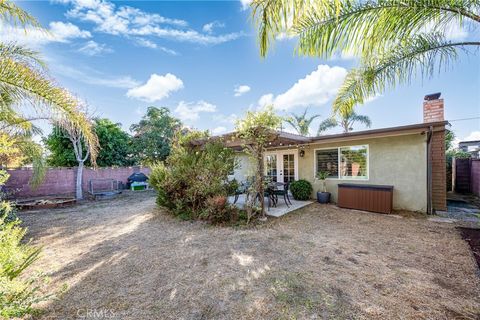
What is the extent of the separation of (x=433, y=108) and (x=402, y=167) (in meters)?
2.27

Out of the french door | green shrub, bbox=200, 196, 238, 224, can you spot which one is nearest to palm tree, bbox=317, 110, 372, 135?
the french door

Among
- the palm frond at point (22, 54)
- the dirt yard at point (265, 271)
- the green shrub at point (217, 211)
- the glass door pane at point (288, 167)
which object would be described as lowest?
the dirt yard at point (265, 271)

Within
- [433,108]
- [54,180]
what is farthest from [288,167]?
[54,180]

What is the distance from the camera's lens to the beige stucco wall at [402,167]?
21.4ft

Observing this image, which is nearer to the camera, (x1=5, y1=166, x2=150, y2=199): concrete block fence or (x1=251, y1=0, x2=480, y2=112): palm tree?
(x1=251, y1=0, x2=480, y2=112): palm tree

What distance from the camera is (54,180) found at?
10.7m

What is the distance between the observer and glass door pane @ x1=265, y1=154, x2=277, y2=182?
10.4m

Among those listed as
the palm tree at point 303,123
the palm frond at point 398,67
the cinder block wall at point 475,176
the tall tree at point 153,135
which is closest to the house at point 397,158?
the palm frond at point 398,67

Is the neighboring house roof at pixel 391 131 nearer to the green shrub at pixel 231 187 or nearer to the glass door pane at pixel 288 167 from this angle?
the glass door pane at pixel 288 167

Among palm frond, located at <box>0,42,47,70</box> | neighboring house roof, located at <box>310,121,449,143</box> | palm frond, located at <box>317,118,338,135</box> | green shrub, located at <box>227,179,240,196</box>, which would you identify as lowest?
green shrub, located at <box>227,179,240,196</box>

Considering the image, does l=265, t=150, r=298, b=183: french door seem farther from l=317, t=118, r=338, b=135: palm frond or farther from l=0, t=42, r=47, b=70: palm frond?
l=0, t=42, r=47, b=70: palm frond

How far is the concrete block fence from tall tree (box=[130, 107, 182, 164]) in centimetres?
301

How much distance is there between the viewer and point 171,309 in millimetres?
2463

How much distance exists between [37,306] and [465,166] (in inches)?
630
